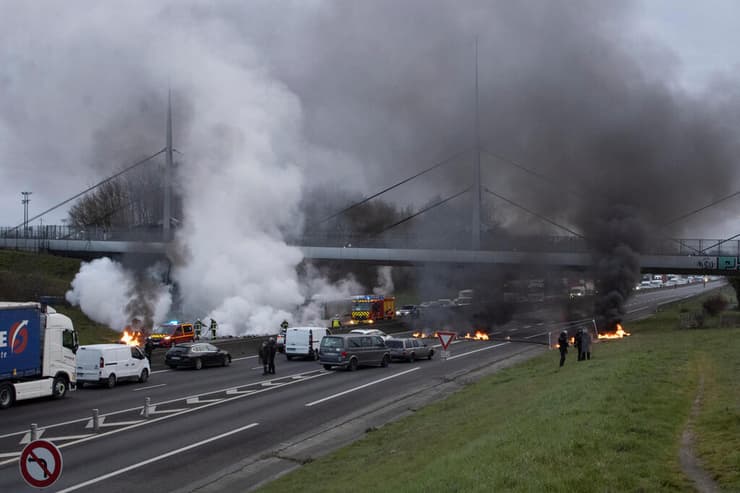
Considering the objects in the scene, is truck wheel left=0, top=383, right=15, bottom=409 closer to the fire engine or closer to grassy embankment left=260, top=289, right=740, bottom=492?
grassy embankment left=260, top=289, right=740, bottom=492

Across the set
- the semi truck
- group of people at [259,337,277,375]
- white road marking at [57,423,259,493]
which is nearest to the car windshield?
group of people at [259,337,277,375]

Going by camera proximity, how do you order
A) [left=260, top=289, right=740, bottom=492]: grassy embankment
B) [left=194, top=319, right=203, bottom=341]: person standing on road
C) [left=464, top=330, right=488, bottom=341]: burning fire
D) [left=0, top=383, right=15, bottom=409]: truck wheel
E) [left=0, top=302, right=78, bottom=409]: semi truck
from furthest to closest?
[left=464, top=330, right=488, bottom=341]: burning fire < [left=194, top=319, right=203, bottom=341]: person standing on road < [left=0, top=302, right=78, bottom=409]: semi truck < [left=0, top=383, right=15, bottom=409]: truck wheel < [left=260, top=289, right=740, bottom=492]: grassy embankment

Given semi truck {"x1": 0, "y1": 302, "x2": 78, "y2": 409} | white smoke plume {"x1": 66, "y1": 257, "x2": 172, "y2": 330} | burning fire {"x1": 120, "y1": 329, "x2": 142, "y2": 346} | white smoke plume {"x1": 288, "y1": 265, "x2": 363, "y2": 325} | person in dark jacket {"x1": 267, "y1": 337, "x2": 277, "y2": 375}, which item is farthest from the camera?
white smoke plume {"x1": 288, "y1": 265, "x2": 363, "y2": 325}

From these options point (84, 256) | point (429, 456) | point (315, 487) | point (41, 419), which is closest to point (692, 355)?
point (429, 456)

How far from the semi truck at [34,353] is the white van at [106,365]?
231cm

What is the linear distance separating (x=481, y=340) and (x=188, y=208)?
24017mm

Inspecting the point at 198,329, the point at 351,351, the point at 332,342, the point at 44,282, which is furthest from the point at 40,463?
the point at 44,282

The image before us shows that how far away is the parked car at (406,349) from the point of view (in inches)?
1435

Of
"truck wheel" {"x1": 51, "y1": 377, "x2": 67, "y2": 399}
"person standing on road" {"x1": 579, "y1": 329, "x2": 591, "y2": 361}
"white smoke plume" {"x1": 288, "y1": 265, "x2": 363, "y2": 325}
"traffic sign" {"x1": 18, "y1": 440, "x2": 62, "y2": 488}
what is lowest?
"truck wheel" {"x1": 51, "y1": 377, "x2": 67, "y2": 399}

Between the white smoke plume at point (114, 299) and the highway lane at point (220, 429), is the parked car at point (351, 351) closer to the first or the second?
the highway lane at point (220, 429)

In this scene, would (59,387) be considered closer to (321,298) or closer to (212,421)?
(212,421)

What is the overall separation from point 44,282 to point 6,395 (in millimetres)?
34269

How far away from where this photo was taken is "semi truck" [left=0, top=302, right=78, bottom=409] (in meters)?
22.3

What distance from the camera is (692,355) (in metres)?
28.1
